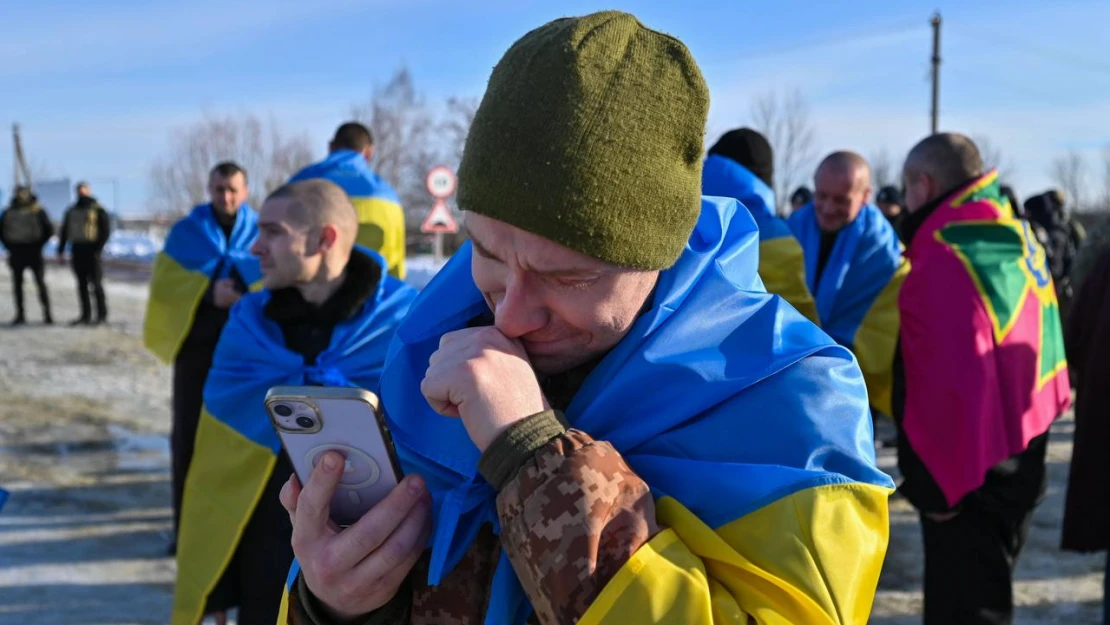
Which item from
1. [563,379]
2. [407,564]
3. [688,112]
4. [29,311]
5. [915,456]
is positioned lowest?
[29,311]

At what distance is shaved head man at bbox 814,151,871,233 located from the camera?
5.46 meters

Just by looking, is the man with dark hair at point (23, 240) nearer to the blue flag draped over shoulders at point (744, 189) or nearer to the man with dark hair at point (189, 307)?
the man with dark hair at point (189, 307)

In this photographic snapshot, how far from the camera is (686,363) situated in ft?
4.42

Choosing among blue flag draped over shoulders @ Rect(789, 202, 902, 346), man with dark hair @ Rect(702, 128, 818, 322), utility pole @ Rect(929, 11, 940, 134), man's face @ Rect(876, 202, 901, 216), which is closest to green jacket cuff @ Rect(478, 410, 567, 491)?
man with dark hair @ Rect(702, 128, 818, 322)

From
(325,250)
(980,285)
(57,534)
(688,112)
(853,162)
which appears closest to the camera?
(688,112)

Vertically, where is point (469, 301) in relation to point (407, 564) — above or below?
above

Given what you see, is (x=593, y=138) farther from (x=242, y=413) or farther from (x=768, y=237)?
(x=768, y=237)

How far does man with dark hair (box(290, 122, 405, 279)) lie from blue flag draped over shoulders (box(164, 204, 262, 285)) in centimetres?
55

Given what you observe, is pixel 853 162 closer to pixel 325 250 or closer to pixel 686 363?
pixel 325 250

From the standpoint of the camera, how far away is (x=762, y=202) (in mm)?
4594

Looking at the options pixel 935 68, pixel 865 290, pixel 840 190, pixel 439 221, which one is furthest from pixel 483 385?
pixel 935 68

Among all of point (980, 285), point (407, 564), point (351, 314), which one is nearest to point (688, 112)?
point (407, 564)

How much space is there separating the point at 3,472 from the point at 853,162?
248 inches

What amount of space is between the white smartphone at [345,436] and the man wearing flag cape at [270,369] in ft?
6.91
